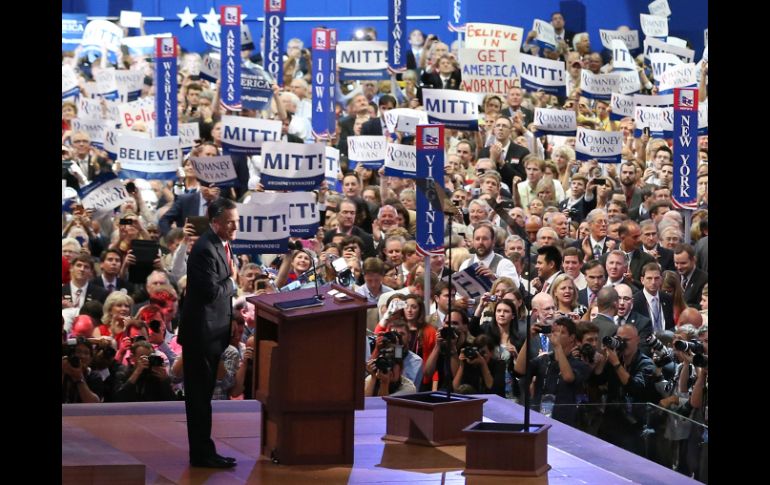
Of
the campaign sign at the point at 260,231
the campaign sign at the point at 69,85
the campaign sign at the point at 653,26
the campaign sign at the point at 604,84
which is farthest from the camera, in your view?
the campaign sign at the point at 653,26

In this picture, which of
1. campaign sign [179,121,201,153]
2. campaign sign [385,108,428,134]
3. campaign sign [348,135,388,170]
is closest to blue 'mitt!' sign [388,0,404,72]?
campaign sign [385,108,428,134]

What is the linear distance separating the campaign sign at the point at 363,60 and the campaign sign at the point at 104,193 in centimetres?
353

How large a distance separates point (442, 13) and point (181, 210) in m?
9.36

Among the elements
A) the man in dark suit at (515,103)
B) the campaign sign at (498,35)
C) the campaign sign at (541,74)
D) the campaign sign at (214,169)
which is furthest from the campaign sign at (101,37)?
the campaign sign at (214,169)

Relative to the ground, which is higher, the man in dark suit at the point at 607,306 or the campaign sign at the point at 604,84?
the campaign sign at the point at 604,84

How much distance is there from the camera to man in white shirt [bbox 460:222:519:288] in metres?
10.2

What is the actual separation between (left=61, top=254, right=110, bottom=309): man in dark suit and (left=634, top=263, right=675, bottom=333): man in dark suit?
12.1 ft

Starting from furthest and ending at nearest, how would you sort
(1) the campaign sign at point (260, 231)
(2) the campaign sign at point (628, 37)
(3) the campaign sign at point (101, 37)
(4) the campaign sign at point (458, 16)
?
1. (2) the campaign sign at point (628, 37)
2. (3) the campaign sign at point (101, 37)
3. (4) the campaign sign at point (458, 16)
4. (1) the campaign sign at point (260, 231)

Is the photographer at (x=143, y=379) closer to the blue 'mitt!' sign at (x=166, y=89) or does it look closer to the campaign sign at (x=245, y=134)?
the campaign sign at (x=245, y=134)

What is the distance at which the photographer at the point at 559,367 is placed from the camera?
29.1ft

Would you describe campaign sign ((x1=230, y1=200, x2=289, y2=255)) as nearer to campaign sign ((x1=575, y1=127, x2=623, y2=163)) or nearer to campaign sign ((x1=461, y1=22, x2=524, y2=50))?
campaign sign ((x1=575, y1=127, x2=623, y2=163))

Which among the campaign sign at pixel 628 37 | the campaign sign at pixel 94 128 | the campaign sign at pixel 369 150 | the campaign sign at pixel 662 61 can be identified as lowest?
the campaign sign at pixel 369 150

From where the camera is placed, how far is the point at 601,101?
48.0 feet
